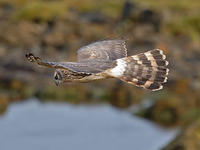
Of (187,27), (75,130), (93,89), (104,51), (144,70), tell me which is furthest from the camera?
(187,27)

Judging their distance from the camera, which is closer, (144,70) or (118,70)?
(118,70)

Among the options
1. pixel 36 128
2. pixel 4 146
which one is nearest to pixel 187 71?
pixel 36 128

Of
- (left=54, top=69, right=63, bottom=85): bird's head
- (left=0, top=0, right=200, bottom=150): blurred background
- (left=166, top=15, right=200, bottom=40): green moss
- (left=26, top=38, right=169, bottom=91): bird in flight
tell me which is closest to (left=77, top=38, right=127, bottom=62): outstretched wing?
(left=26, top=38, right=169, bottom=91): bird in flight

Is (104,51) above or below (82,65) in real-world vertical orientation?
above

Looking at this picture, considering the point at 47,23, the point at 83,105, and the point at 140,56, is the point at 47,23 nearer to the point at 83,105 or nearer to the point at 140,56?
the point at 83,105

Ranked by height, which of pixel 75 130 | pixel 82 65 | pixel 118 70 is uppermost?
pixel 75 130

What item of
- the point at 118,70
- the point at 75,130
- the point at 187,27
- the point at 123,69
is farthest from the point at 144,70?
the point at 187,27

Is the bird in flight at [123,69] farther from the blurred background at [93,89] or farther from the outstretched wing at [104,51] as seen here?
the blurred background at [93,89]

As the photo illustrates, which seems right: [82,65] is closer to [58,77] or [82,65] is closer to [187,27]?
[58,77]
